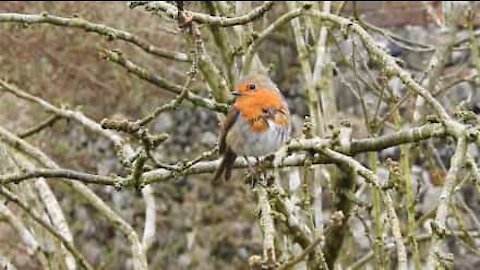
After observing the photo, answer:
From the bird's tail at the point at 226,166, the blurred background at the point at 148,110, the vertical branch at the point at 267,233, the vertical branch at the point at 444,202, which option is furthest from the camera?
the blurred background at the point at 148,110

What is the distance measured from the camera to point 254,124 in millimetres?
1872

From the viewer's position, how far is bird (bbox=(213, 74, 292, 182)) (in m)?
1.85

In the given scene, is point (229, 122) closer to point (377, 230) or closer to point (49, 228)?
point (49, 228)

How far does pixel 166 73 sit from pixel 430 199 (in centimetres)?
212

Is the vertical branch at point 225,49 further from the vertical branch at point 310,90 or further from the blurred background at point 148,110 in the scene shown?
the blurred background at point 148,110

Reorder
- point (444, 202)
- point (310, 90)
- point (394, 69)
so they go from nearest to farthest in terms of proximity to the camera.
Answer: point (444, 202) → point (394, 69) → point (310, 90)

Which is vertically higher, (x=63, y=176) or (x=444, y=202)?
(x=63, y=176)

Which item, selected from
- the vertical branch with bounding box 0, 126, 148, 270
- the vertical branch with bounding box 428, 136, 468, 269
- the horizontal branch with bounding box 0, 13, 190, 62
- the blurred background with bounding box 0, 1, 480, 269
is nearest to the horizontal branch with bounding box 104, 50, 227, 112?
the horizontal branch with bounding box 0, 13, 190, 62

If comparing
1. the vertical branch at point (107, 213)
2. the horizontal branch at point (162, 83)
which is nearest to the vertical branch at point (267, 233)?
the horizontal branch at point (162, 83)

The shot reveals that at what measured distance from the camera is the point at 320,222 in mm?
2988

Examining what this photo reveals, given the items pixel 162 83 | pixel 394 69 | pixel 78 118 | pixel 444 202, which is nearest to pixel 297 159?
pixel 394 69

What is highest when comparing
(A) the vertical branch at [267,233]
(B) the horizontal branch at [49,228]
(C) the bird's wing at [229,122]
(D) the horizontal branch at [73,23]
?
(D) the horizontal branch at [73,23]

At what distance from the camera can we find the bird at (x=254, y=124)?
1.85 meters

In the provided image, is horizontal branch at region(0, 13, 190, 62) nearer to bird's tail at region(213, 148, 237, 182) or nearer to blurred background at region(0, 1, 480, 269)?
bird's tail at region(213, 148, 237, 182)
